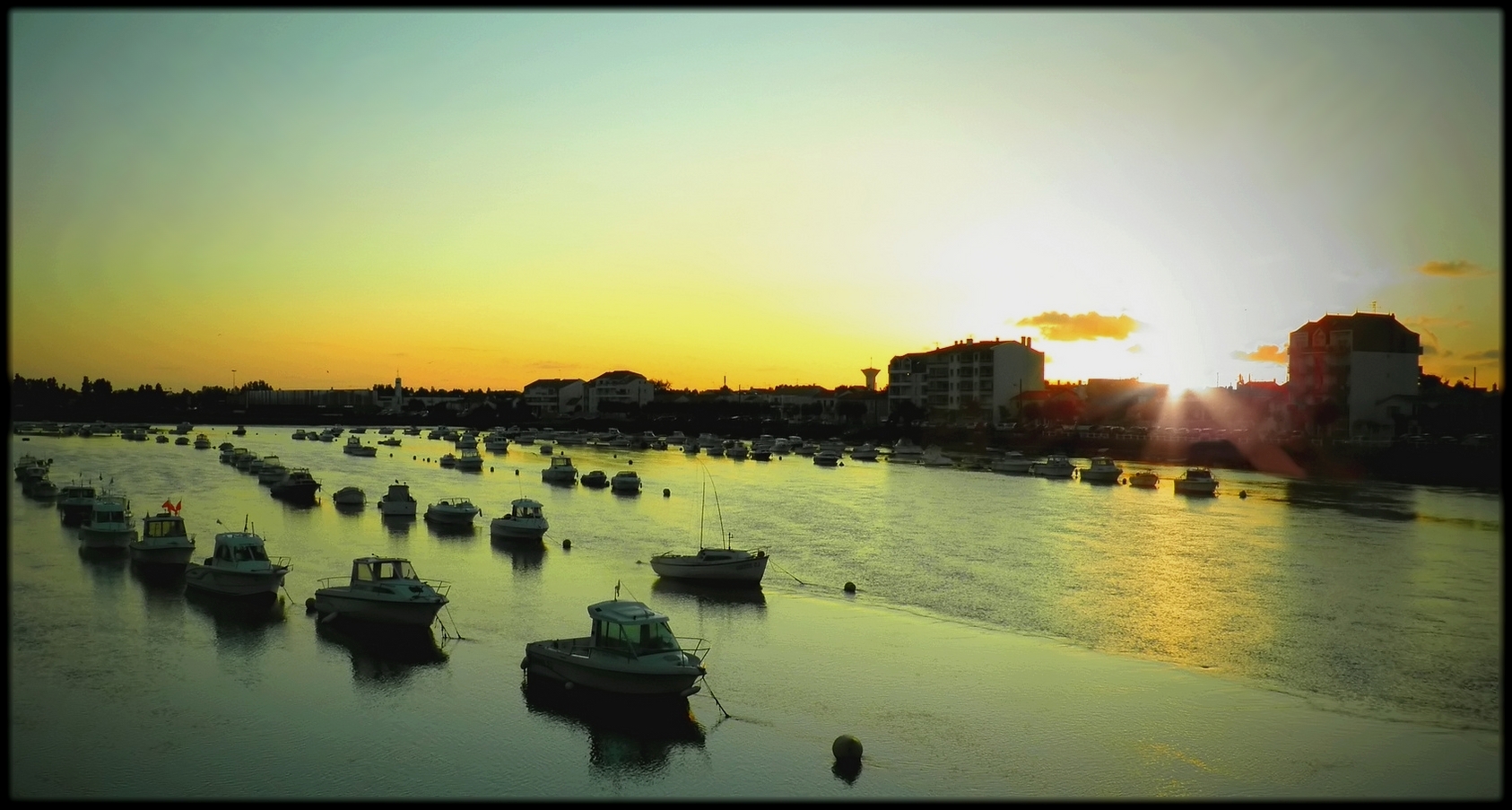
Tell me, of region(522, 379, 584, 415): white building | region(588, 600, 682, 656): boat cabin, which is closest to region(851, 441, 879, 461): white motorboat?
region(588, 600, 682, 656): boat cabin

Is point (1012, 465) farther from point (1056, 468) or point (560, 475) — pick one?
point (560, 475)

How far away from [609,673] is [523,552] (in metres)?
A: 17.9

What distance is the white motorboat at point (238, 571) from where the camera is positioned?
25.1m

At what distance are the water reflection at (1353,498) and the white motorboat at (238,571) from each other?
138 ft

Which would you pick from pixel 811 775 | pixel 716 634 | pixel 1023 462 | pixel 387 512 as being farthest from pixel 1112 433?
pixel 811 775

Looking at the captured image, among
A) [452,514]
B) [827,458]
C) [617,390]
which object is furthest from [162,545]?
[617,390]

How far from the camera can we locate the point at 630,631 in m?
17.5

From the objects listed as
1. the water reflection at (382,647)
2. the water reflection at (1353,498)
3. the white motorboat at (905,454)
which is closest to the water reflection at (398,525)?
the water reflection at (382,647)

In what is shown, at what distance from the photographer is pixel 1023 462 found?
71.2 m

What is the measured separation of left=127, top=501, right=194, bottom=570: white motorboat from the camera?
29.4 meters

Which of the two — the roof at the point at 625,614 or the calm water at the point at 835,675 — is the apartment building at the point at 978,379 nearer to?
the calm water at the point at 835,675

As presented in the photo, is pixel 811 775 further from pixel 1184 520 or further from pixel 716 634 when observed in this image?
pixel 1184 520

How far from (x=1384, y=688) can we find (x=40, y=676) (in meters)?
23.9

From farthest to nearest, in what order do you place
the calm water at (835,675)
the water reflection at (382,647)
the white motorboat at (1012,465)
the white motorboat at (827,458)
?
1. the white motorboat at (827,458)
2. the white motorboat at (1012,465)
3. the water reflection at (382,647)
4. the calm water at (835,675)
